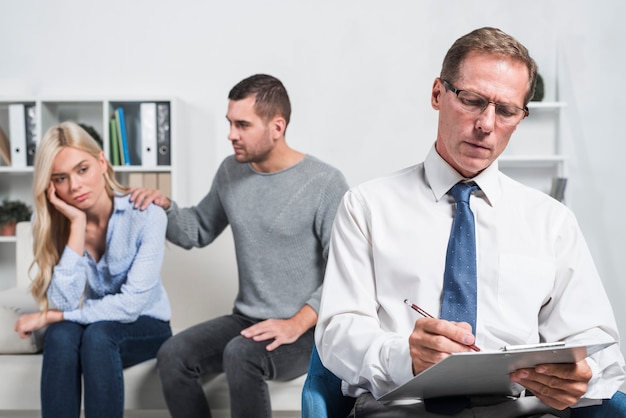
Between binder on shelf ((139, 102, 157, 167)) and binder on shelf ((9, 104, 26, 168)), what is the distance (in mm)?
662

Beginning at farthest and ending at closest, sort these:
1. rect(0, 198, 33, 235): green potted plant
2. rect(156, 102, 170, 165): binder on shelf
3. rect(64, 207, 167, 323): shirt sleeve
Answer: rect(0, 198, 33, 235): green potted plant
rect(156, 102, 170, 165): binder on shelf
rect(64, 207, 167, 323): shirt sleeve

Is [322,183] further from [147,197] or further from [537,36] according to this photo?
[537,36]

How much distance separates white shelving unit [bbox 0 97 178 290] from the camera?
3.95m

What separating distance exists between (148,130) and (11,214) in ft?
3.05

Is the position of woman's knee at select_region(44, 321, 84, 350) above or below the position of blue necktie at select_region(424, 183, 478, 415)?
below

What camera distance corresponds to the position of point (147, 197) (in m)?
2.38

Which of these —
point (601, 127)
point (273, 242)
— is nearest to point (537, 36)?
point (601, 127)

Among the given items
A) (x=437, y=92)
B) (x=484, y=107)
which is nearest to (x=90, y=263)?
(x=437, y=92)

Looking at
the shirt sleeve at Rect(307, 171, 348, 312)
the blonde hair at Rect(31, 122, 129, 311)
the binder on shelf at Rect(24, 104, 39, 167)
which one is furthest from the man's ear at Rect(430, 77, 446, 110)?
the binder on shelf at Rect(24, 104, 39, 167)

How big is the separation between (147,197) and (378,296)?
127 cm

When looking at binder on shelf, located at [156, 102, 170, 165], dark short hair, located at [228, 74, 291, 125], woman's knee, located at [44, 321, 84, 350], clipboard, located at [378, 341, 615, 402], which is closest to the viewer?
clipboard, located at [378, 341, 615, 402]

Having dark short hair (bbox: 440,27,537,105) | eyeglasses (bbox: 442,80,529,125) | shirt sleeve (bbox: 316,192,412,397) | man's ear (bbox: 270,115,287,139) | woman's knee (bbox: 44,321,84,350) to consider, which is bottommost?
woman's knee (bbox: 44,321,84,350)

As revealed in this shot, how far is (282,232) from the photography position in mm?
2289

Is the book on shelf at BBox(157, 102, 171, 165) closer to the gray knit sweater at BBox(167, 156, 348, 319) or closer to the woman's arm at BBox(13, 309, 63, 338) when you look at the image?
the gray knit sweater at BBox(167, 156, 348, 319)
